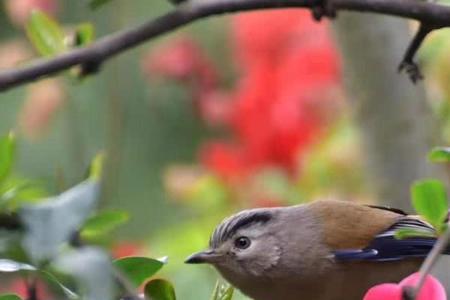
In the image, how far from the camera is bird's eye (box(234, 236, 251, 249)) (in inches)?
49.3

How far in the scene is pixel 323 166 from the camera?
1866 millimetres

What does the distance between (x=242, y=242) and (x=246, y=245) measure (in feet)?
0.05

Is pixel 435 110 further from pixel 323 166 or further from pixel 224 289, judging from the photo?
pixel 224 289

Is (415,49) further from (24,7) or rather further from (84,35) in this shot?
(24,7)

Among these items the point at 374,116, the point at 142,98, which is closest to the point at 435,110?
the point at 374,116

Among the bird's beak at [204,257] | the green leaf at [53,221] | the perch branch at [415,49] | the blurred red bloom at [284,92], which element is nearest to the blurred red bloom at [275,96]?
the blurred red bloom at [284,92]

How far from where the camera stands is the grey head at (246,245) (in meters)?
1.22

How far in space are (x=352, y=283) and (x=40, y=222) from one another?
0.71 metres

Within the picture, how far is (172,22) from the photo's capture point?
2.39ft

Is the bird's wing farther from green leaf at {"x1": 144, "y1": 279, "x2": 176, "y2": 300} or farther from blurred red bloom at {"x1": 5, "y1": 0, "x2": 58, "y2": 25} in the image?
blurred red bloom at {"x1": 5, "y1": 0, "x2": 58, "y2": 25}

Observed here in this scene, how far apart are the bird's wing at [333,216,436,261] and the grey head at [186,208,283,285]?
80 mm

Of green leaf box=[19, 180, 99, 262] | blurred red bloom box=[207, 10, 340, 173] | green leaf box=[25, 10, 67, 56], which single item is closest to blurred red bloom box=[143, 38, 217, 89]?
blurred red bloom box=[207, 10, 340, 173]

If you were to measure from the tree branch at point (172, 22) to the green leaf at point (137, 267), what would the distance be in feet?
0.42

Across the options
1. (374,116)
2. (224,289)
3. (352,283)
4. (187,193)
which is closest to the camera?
(224,289)
